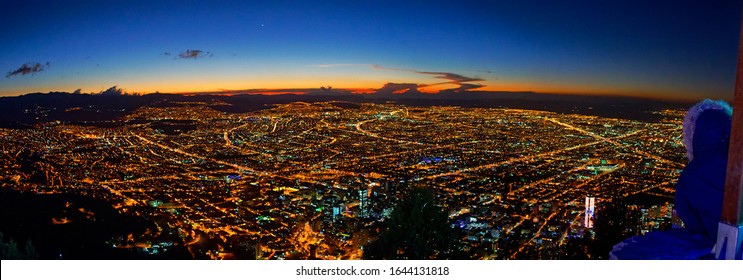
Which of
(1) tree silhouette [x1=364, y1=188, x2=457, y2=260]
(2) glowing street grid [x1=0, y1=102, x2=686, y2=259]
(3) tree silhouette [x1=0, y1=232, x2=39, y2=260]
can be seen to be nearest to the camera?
(3) tree silhouette [x1=0, y1=232, x2=39, y2=260]

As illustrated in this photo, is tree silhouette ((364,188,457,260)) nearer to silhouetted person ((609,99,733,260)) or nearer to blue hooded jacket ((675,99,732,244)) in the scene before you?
silhouetted person ((609,99,733,260))

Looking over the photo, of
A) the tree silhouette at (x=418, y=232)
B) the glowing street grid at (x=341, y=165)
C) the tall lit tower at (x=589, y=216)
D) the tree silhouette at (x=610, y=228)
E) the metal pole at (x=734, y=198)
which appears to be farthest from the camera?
the glowing street grid at (x=341, y=165)

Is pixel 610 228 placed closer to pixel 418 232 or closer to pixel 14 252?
pixel 418 232

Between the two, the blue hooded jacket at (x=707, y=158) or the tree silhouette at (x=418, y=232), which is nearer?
the blue hooded jacket at (x=707, y=158)

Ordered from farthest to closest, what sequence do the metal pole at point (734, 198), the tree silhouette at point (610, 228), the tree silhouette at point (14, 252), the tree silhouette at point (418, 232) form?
the tree silhouette at point (610, 228) → the tree silhouette at point (418, 232) → the tree silhouette at point (14, 252) → the metal pole at point (734, 198)

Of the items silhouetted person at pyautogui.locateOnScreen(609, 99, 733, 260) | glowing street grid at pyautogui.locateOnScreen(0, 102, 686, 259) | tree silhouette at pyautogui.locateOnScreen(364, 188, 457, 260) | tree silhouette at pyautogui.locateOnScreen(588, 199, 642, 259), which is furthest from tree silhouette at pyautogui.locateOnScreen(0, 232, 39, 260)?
tree silhouette at pyautogui.locateOnScreen(588, 199, 642, 259)

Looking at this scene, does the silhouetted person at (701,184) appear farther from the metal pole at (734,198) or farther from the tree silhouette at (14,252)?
the tree silhouette at (14,252)

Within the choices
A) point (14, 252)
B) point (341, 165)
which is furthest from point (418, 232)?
point (341, 165)

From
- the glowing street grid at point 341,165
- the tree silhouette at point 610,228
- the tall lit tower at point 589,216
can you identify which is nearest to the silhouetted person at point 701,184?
the tree silhouette at point 610,228
